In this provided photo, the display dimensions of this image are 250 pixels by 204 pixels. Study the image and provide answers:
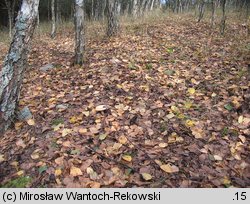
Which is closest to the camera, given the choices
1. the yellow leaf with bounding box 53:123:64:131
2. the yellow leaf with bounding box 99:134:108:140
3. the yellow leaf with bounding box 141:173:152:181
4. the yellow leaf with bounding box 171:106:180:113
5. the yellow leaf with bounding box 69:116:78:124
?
the yellow leaf with bounding box 141:173:152:181

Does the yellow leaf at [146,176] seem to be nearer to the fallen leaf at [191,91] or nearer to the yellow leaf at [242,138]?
the yellow leaf at [242,138]

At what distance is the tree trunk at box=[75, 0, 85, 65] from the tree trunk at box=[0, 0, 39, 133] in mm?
2138

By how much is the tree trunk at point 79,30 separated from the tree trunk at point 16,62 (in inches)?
84.2

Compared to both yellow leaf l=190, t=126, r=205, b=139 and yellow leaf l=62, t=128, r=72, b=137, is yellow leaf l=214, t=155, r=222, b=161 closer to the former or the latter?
yellow leaf l=190, t=126, r=205, b=139

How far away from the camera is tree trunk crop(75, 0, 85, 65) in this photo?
695 centimetres

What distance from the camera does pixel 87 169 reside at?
154 inches

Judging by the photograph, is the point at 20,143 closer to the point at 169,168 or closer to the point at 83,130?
the point at 83,130

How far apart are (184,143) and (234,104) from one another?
1511mm

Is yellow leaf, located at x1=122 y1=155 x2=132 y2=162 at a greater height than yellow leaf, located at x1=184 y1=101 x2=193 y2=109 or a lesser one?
lesser

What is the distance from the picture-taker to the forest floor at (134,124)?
3.87m

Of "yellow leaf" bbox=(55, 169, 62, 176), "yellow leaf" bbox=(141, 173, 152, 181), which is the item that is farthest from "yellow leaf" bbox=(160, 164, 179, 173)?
"yellow leaf" bbox=(55, 169, 62, 176)

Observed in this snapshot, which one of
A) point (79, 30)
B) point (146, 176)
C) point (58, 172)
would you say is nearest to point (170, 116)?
point (146, 176)

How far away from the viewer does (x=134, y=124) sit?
4863 millimetres

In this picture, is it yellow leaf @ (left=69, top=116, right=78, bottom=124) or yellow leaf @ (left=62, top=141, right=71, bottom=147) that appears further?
yellow leaf @ (left=69, top=116, right=78, bottom=124)
